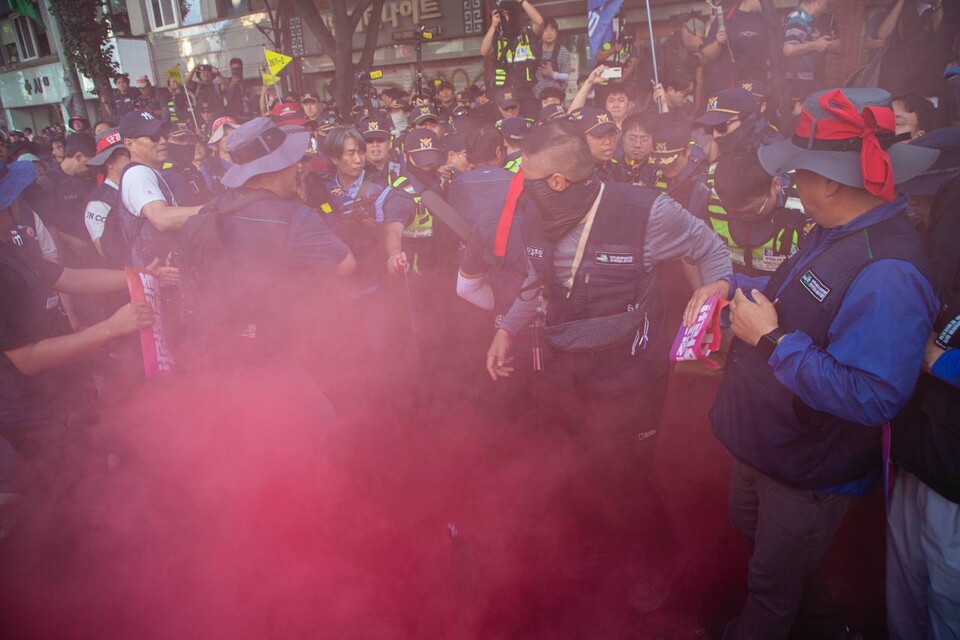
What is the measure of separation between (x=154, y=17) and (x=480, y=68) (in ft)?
53.1

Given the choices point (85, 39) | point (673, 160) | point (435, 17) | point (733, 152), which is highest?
point (435, 17)

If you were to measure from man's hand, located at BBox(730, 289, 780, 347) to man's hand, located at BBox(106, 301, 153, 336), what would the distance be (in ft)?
8.44

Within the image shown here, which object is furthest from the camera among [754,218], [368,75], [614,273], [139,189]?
[368,75]

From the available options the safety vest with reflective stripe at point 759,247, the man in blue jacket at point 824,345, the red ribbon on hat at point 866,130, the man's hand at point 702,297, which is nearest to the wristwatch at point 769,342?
the man in blue jacket at point 824,345

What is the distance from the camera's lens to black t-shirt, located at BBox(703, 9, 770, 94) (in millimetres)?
6344

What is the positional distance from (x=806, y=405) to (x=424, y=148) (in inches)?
154

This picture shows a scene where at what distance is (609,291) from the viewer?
8.59 ft

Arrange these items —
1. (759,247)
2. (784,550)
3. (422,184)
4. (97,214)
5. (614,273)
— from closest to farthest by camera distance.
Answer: (784,550) < (614,273) < (759,247) < (97,214) < (422,184)

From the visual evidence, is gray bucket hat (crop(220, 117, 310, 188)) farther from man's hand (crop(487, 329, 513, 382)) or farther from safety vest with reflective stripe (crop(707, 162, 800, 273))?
safety vest with reflective stripe (crop(707, 162, 800, 273))

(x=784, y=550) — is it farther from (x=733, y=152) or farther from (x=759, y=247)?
(x=733, y=152)

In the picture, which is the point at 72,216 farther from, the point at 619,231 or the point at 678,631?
the point at 678,631

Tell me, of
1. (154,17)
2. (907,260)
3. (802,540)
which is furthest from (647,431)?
(154,17)

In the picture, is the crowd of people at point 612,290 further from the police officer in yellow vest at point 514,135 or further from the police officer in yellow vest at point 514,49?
the police officer in yellow vest at point 514,49

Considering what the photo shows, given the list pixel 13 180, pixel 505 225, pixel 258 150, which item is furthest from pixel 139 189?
pixel 505 225
